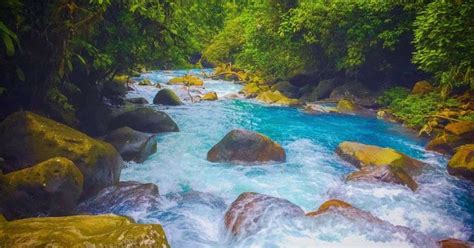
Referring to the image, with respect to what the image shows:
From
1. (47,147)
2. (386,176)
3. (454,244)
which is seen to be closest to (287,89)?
(386,176)

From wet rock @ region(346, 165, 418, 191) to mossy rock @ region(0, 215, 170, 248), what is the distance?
5.75 meters

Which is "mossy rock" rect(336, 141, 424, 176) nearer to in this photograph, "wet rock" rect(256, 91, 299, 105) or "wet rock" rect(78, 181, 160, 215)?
"wet rock" rect(78, 181, 160, 215)

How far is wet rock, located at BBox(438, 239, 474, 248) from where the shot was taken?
18.9 ft

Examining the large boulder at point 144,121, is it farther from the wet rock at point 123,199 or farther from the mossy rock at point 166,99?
the mossy rock at point 166,99

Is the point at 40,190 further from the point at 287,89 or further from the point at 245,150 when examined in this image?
the point at 287,89

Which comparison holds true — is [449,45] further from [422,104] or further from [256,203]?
[256,203]

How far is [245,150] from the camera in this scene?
32.0 feet

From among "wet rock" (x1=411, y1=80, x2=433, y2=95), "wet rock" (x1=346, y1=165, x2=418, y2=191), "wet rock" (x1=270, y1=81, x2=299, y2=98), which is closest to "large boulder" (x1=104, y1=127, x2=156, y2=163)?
"wet rock" (x1=346, y1=165, x2=418, y2=191)

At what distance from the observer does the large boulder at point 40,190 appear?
5516 millimetres

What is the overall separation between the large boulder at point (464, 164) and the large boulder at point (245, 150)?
434 centimetres

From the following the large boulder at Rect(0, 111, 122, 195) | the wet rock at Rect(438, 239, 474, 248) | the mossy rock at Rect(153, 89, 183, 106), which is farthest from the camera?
the mossy rock at Rect(153, 89, 183, 106)

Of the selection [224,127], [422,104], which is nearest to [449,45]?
[422,104]

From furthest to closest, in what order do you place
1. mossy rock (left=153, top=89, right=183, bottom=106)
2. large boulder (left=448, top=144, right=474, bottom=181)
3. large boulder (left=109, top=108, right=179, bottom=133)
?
mossy rock (left=153, top=89, right=183, bottom=106) < large boulder (left=109, top=108, right=179, bottom=133) < large boulder (left=448, top=144, right=474, bottom=181)

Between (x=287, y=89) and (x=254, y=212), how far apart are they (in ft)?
54.3
